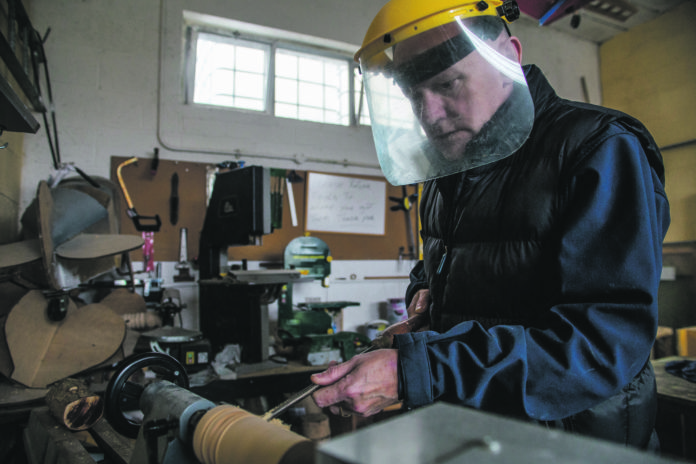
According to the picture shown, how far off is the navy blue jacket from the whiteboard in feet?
8.88

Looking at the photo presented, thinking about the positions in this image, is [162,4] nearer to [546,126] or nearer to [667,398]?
[546,126]

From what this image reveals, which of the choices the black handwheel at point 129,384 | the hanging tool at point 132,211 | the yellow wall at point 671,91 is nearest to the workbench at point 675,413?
the black handwheel at point 129,384

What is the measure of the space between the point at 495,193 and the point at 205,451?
662mm

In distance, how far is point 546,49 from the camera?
14.9ft

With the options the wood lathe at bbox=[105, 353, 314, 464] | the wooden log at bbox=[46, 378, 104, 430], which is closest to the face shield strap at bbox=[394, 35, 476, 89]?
the wood lathe at bbox=[105, 353, 314, 464]

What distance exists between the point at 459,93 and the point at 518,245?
13.6 inches

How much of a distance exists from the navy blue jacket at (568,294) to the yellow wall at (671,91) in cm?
428

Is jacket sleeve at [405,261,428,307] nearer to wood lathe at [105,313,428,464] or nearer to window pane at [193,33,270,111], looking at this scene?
wood lathe at [105,313,428,464]

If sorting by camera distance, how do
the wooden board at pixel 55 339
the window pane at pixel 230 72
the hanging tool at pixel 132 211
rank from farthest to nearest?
the window pane at pixel 230 72 → the hanging tool at pixel 132 211 → the wooden board at pixel 55 339

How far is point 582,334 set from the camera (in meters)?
0.60

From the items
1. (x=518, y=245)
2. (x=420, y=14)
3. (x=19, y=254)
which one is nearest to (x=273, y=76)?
(x=19, y=254)

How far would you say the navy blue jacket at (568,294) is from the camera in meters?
0.60

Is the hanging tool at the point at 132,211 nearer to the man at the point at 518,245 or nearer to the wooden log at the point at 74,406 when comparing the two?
the wooden log at the point at 74,406

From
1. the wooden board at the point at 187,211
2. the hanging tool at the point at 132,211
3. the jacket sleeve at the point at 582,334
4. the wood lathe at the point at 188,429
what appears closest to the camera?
the wood lathe at the point at 188,429
